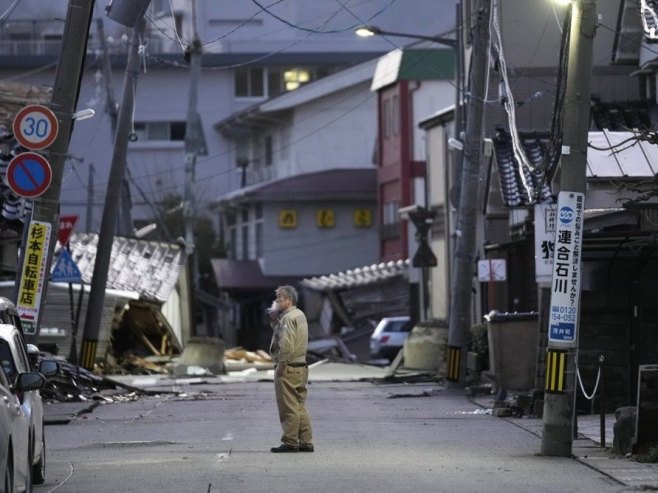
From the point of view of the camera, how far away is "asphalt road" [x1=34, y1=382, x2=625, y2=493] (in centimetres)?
1356

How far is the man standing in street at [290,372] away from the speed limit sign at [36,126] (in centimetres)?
425

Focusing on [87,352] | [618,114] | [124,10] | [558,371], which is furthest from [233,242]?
[558,371]

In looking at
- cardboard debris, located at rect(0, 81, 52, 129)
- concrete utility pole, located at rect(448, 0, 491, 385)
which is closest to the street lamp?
concrete utility pole, located at rect(448, 0, 491, 385)

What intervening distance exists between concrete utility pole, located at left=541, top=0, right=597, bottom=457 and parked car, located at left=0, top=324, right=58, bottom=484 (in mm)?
5785

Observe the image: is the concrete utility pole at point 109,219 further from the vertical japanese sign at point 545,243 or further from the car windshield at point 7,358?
the car windshield at point 7,358

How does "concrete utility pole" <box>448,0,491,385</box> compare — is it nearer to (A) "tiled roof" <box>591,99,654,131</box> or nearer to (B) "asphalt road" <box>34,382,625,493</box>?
(A) "tiled roof" <box>591,99,654,131</box>

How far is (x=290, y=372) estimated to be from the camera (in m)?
17.1

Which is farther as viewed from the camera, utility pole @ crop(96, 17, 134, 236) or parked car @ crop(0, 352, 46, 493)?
utility pole @ crop(96, 17, 134, 236)

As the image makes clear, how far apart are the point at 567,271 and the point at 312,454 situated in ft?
11.4

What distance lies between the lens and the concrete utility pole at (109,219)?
100 feet

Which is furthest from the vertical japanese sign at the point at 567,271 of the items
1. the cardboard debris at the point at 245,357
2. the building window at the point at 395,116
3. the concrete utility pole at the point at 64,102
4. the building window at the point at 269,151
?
the building window at the point at 269,151

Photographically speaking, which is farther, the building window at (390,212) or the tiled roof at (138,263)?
the building window at (390,212)

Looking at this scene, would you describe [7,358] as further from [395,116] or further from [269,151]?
[269,151]

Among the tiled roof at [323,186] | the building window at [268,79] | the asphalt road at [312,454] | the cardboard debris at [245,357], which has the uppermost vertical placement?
the building window at [268,79]
